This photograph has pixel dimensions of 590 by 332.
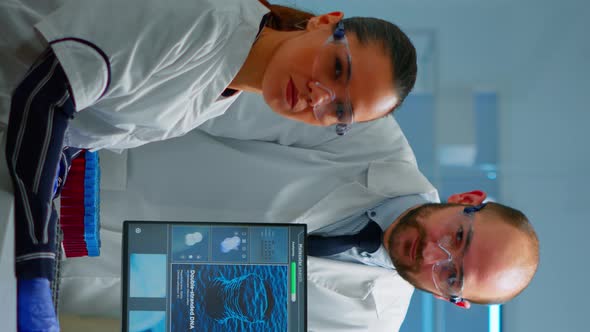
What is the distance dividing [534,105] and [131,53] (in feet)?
5.27

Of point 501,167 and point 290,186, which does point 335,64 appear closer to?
point 290,186

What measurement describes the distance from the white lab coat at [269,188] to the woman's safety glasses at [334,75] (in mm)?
388

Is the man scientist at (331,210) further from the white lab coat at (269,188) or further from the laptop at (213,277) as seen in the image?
the laptop at (213,277)

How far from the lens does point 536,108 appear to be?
2.04 meters

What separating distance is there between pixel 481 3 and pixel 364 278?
3.89 feet

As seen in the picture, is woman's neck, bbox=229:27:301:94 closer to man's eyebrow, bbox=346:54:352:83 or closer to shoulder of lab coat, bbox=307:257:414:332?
man's eyebrow, bbox=346:54:352:83

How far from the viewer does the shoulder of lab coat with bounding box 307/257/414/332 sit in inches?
58.5

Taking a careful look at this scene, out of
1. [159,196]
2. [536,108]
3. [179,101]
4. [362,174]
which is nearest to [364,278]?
[362,174]

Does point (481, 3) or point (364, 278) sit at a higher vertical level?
point (481, 3)

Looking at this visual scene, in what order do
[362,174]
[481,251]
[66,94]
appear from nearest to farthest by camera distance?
[66,94] → [481,251] → [362,174]

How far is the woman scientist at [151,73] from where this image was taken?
2.69 feet

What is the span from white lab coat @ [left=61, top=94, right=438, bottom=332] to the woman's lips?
0.35 metres

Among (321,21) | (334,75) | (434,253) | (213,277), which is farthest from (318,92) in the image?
(434,253)

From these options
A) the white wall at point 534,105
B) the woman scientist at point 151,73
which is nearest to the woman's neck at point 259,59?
the woman scientist at point 151,73
